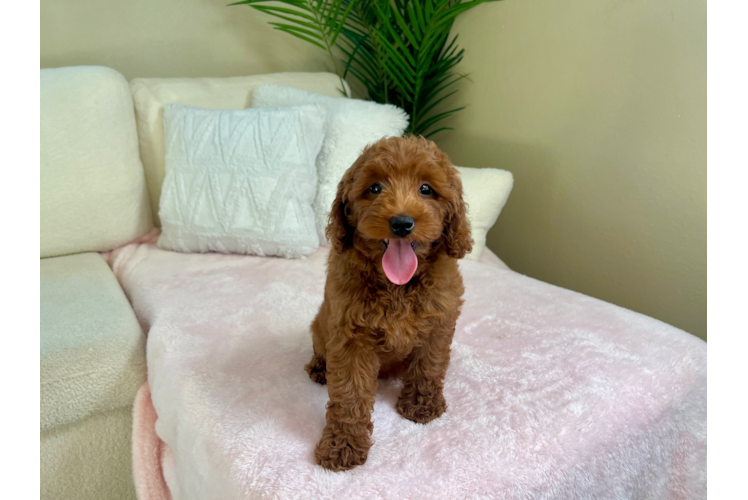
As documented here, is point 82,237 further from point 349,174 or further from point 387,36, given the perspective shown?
point 387,36

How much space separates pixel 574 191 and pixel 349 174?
148cm

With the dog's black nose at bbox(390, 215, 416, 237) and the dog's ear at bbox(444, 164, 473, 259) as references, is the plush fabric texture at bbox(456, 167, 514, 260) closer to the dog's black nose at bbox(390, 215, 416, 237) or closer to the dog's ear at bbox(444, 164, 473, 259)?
the dog's ear at bbox(444, 164, 473, 259)

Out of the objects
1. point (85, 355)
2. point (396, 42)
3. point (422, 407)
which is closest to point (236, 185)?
point (85, 355)

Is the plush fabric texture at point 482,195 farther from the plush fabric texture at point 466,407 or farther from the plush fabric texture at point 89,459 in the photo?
the plush fabric texture at point 89,459

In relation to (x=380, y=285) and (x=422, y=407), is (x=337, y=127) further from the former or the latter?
(x=422, y=407)

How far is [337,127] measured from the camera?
2.29 meters

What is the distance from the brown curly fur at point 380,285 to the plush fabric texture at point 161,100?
149cm

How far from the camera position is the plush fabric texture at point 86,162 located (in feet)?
6.49

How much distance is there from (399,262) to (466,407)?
0.46 m

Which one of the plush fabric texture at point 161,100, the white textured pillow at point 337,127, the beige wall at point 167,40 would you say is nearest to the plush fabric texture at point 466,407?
the white textured pillow at point 337,127

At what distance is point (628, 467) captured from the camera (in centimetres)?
121

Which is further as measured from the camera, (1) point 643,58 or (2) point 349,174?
(1) point 643,58

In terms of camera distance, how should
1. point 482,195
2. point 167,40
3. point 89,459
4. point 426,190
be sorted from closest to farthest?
point 426,190, point 89,459, point 482,195, point 167,40

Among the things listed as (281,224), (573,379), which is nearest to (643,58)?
(573,379)
